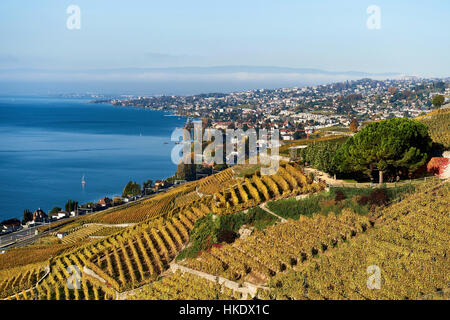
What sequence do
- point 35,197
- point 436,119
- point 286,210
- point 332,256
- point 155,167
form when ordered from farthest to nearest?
1. point 155,167
2. point 35,197
3. point 436,119
4. point 286,210
5. point 332,256

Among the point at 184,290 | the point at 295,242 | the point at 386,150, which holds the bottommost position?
the point at 184,290

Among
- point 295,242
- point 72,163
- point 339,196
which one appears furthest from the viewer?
point 72,163

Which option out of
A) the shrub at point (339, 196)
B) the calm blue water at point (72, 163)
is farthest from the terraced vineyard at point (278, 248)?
the calm blue water at point (72, 163)

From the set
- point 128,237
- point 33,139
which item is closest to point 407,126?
point 128,237

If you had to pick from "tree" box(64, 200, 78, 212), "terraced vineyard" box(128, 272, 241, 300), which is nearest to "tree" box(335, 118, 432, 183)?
"terraced vineyard" box(128, 272, 241, 300)

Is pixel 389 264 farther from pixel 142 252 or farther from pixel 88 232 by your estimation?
pixel 88 232

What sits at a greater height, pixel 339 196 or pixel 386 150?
pixel 386 150

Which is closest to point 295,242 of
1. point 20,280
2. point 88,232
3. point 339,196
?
point 339,196

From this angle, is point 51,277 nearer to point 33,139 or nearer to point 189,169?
point 189,169

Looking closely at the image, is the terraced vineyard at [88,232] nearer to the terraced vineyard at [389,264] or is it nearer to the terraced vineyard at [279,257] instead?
the terraced vineyard at [279,257]
